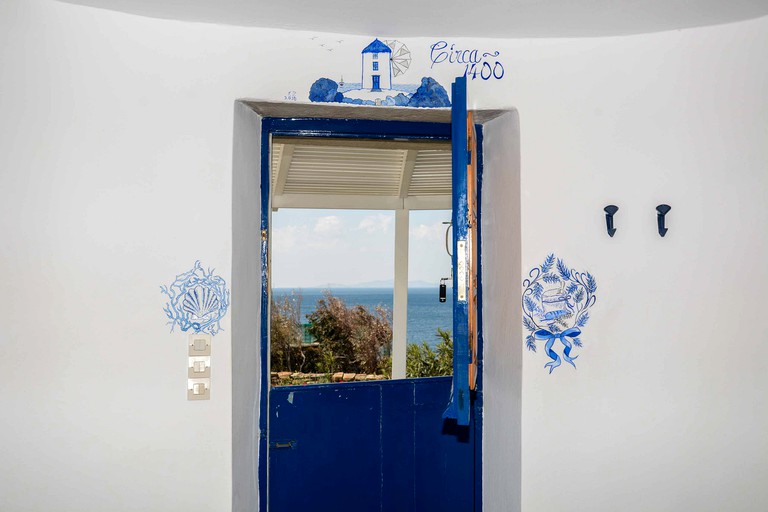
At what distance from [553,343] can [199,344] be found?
1.29m

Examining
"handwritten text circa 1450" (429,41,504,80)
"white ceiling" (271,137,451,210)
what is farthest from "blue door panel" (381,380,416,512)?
"white ceiling" (271,137,451,210)

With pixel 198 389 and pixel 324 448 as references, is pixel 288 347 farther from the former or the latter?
pixel 198 389

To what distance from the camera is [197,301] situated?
213 cm

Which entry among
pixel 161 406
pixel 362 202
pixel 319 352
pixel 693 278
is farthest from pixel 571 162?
pixel 319 352

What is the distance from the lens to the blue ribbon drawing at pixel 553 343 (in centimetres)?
231

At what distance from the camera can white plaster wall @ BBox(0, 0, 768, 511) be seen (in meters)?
2.02

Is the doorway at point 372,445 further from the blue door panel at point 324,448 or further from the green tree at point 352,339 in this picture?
the green tree at point 352,339

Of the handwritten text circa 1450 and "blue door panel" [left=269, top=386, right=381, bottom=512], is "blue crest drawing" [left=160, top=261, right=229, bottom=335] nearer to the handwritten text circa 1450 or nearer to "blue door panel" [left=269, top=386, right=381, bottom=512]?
"blue door panel" [left=269, top=386, right=381, bottom=512]

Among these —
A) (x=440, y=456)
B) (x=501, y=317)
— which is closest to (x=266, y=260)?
(x=501, y=317)

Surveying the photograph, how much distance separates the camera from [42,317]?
2.01 m

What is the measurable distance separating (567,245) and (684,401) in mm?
744

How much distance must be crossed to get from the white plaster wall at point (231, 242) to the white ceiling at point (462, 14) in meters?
0.06

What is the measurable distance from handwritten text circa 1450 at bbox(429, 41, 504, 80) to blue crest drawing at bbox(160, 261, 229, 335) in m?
1.19

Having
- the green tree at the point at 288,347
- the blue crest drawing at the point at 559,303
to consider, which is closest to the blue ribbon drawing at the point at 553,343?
the blue crest drawing at the point at 559,303
